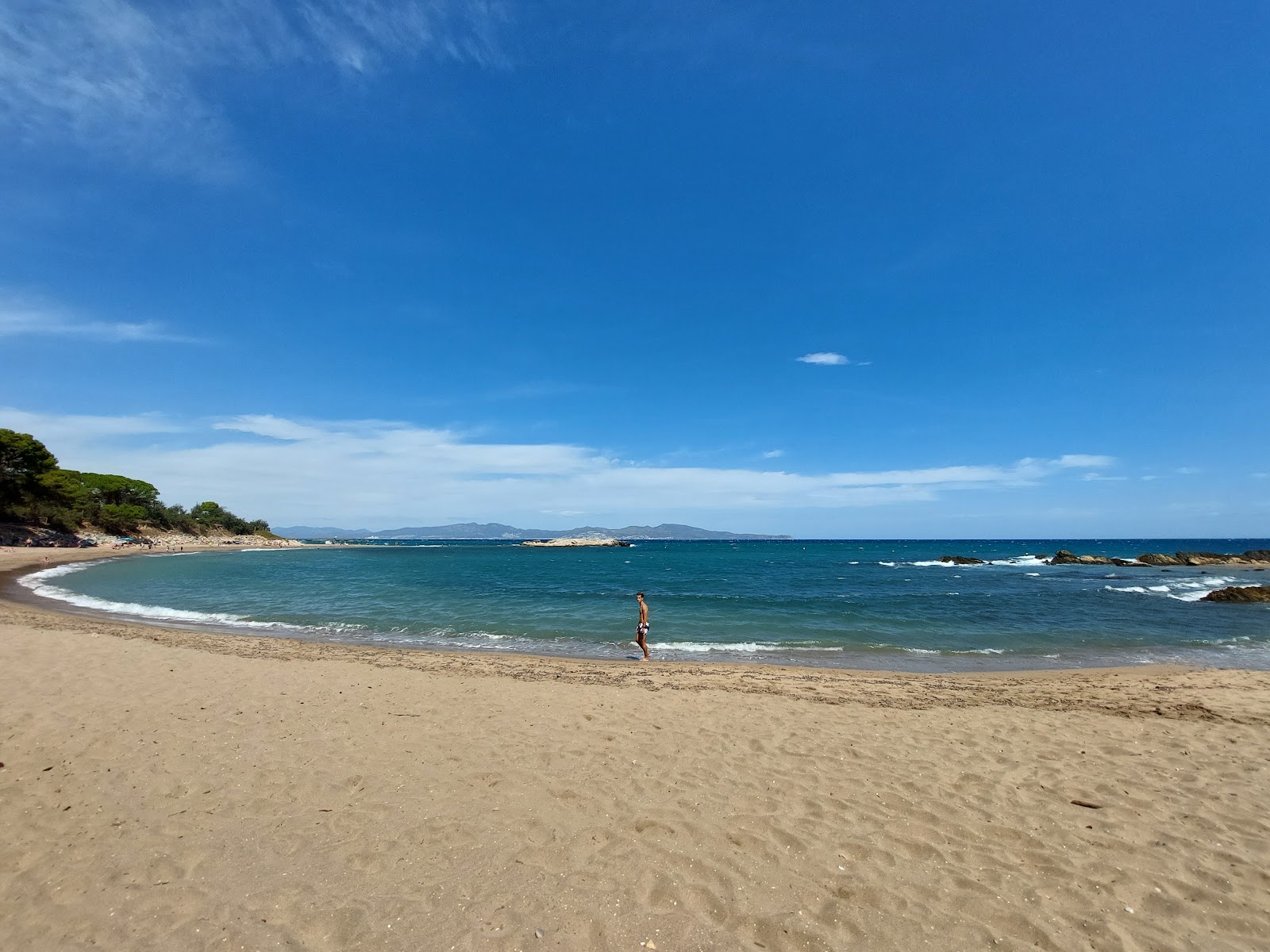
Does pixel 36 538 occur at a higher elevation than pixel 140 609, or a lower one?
higher

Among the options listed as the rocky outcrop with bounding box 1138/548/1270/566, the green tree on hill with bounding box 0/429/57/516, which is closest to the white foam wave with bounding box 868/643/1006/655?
the rocky outcrop with bounding box 1138/548/1270/566

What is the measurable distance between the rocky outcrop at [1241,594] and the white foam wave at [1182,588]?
722 mm

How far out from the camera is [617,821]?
18.2 feet

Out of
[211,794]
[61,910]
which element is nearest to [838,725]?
[211,794]

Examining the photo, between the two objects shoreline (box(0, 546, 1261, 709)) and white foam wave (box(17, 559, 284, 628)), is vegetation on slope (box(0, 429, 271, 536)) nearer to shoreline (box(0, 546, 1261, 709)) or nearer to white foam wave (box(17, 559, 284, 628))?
white foam wave (box(17, 559, 284, 628))

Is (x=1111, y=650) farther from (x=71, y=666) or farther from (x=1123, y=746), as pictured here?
(x=71, y=666)

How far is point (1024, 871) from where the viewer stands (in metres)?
4.77

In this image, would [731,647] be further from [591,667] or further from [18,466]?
[18,466]

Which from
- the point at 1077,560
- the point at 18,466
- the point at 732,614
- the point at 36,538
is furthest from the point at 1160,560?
the point at 18,466

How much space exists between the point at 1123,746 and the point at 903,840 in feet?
16.4

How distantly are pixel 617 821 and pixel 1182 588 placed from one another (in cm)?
4858

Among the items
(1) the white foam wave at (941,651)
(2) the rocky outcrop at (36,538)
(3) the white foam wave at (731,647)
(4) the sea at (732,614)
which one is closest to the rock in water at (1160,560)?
(4) the sea at (732,614)

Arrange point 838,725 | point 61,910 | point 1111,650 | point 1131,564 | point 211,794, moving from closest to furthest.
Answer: point 61,910 → point 211,794 → point 838,725 → point 1111,650 → point 1131,564

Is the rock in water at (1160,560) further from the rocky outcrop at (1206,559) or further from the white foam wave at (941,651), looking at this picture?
the white foam wave at (941,651)
